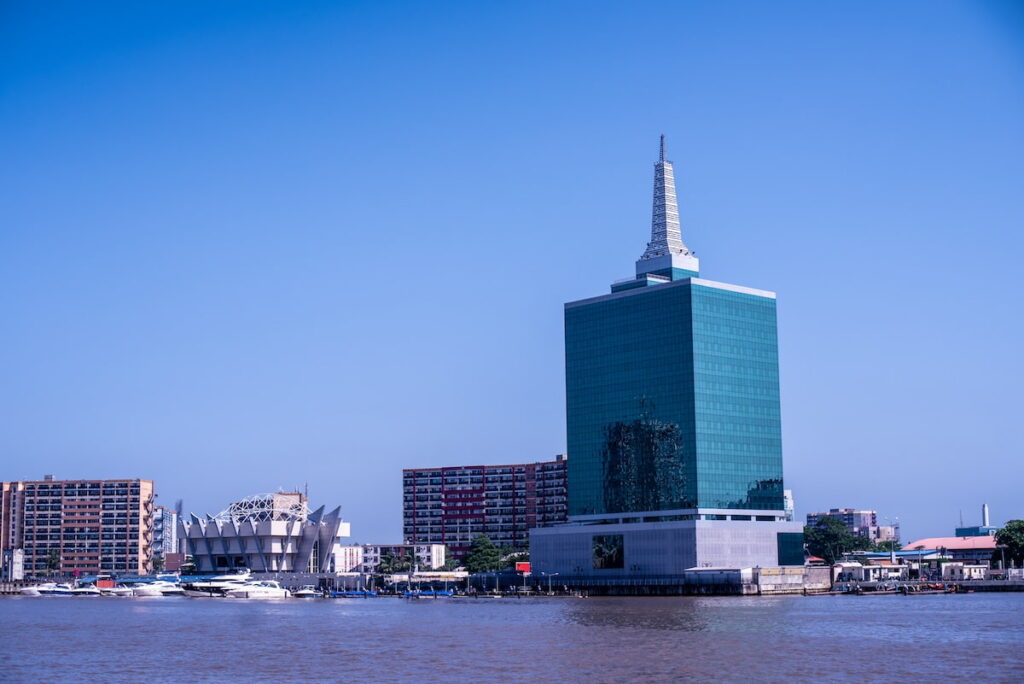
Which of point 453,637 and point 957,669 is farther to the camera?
point 453,637

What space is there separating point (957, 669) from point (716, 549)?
122 meters

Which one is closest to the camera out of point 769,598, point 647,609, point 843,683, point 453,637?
point 843,683

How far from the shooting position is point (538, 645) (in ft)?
299

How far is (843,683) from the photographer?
6694 centimetres

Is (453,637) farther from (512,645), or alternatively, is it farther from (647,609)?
(647,609)

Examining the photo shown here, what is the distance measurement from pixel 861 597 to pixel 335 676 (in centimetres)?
12681

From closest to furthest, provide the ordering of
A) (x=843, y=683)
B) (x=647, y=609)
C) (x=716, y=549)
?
(x=843, y=683) → (x=647, y=609) → (x=716, y=549)

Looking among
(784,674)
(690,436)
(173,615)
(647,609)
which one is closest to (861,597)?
(690,436)

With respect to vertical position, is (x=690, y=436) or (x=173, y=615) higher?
(x=690, y=436)

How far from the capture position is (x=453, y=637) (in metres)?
101

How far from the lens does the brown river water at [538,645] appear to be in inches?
2847

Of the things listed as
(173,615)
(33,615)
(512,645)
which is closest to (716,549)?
(173,615)

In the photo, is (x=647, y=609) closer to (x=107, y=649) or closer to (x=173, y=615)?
(x=173, y=615)

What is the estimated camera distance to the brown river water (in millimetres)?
72312
